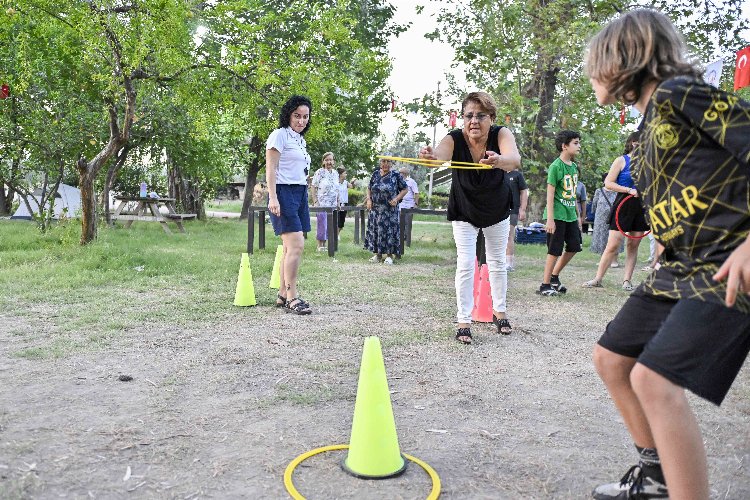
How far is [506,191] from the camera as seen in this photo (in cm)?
509

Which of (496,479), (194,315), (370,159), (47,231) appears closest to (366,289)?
(194,315)

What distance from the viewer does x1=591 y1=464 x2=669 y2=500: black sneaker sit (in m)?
2.22

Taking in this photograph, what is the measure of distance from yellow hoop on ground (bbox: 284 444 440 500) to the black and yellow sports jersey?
1.12 meters

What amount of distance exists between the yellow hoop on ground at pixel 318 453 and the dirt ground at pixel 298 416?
0.11 ft

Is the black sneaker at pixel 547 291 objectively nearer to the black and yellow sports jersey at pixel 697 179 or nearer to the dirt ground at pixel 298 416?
the dirt ground at pixel 298 416

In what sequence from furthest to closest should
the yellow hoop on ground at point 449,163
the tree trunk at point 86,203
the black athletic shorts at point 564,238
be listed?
the tree trunk at point 86,203, the black athletic shorts at point 564,238, the yellow hoop on ground at point 449,163

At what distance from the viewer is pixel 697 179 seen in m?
1.91

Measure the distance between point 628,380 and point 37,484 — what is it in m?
2.22

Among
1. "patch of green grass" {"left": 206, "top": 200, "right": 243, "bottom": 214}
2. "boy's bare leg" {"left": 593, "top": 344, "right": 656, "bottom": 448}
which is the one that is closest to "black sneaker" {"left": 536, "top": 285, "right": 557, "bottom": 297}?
"boy's bare leg" {"left": 593, "top": 344, "right": 656, "bottom": 448}

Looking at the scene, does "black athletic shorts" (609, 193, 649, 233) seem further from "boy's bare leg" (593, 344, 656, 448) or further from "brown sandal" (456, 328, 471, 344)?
"boy's bare leg" (593, 344, 656, 448)

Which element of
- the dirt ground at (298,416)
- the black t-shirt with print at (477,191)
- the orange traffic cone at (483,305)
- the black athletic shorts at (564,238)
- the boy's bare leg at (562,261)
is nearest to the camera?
the dirt ground at (298,416)

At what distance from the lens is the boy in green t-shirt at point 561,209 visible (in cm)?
746

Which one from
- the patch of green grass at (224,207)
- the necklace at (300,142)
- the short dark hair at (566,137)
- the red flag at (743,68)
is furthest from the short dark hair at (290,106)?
the patch of green grass at (224,207)

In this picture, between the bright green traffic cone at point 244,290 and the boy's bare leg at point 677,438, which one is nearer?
the boy's bare leg at point 677,438
